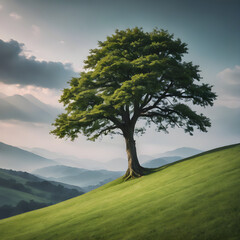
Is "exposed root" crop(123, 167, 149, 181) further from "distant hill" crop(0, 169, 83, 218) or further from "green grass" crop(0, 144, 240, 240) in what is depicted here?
"distant hill" crop(0, 169, 83, 218)

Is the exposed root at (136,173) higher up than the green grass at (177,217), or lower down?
higher up

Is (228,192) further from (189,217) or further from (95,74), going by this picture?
(95,74)

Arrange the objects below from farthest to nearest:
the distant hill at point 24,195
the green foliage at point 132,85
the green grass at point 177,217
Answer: the distant hill at point 24,195
the green foliage at point 132,85
the green grass at point 177,217

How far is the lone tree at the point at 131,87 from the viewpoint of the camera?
2159cm

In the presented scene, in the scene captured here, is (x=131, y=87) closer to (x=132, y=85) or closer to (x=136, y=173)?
(x=132, y=85)

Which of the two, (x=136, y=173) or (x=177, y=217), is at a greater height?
(x=136, y=173)

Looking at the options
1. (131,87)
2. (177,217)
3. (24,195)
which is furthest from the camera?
(24,195)

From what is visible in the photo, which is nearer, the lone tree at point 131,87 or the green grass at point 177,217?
the green grass at point 177,217

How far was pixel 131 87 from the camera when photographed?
813 inches

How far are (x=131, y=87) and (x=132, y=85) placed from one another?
12.6 inches

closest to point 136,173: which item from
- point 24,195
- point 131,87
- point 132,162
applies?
point 132,162

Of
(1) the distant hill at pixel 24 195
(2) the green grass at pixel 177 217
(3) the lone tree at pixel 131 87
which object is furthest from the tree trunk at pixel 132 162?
(1) the distant hill at pixel 24 195

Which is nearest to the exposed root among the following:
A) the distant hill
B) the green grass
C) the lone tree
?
the lone tree

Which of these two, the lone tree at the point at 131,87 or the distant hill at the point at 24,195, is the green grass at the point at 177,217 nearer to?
the lone tree at the point at 131,87
